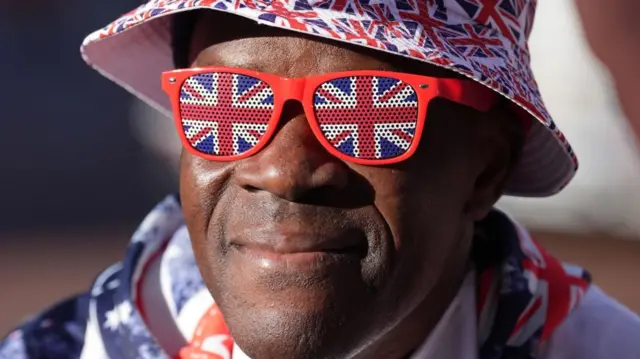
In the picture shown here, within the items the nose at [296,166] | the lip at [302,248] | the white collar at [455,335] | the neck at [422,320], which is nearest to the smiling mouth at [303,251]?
the lip at [302,248]

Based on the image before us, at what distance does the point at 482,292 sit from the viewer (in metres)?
2.65

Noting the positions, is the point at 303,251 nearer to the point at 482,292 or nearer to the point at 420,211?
the point at 420,211

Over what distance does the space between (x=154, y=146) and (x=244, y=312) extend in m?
7.25

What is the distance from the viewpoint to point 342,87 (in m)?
2.11

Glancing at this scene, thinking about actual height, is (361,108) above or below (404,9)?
below

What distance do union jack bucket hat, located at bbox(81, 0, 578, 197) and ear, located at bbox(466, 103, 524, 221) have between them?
74 mm

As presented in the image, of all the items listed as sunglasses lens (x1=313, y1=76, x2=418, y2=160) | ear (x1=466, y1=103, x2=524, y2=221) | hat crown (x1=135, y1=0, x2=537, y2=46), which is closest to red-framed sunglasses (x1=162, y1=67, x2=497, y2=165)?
sunglasses lens (x1=313, y1=76, x2=418, y2=160)

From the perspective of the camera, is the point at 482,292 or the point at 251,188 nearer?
the point at 251,188

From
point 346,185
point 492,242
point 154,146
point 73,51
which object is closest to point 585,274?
point 492,242

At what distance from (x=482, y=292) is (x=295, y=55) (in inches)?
36.7

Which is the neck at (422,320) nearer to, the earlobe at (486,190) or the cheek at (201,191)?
the earlobe at (486,190)

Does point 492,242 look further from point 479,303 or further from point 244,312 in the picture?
point 244,312

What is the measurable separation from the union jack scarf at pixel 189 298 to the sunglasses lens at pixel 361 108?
75 centimetres

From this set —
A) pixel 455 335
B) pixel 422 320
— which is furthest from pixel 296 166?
pixel 455 335
